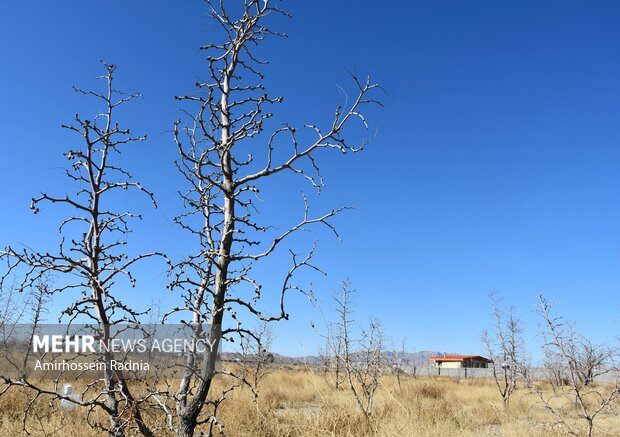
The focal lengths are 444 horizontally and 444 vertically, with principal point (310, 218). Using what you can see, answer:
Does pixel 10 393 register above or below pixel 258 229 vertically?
below

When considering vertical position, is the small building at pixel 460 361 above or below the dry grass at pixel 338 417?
below

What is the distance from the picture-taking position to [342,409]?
8328 mm

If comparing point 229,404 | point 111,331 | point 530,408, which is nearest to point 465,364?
point 530,408

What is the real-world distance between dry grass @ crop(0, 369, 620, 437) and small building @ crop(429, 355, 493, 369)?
→ 50709 mm

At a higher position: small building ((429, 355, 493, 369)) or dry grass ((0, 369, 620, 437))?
dry grass ((0, 369, 620, 437))

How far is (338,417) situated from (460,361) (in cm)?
6830

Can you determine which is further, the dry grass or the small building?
the small building

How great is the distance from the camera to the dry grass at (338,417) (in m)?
6.34

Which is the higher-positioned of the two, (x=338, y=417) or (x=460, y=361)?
(x=338, y=417)

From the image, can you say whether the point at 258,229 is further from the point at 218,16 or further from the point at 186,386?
the point at 218,16

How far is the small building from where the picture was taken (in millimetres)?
68750

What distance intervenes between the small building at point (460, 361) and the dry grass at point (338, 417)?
1996 inches

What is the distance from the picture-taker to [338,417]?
7.23 meters

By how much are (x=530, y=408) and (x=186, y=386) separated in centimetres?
1791
